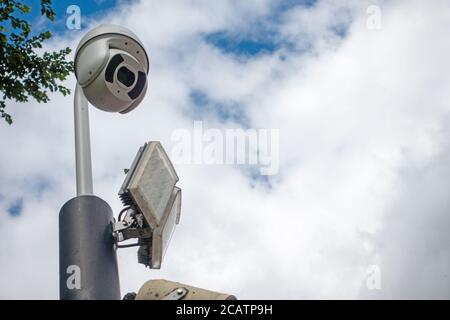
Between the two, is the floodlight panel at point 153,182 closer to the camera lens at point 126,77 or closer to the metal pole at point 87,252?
the metal pole at point 87,252

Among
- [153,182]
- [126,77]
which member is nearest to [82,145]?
[126,77]

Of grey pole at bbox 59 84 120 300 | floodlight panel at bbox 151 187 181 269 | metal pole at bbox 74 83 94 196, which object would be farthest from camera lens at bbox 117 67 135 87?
floodlight panel at bbox 151 187 181 269

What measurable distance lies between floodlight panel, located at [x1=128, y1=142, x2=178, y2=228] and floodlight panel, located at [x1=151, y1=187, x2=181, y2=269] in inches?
1.8

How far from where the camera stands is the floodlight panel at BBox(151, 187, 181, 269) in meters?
3.71

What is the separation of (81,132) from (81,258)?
92 centimetres

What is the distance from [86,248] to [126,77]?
1105 millimetres

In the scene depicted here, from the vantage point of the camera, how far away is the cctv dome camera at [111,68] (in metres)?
3.91

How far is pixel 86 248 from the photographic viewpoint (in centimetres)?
357

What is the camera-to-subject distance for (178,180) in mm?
3926

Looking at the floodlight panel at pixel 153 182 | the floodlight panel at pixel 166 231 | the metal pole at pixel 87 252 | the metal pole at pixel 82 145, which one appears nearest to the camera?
the metal pole at pixel 87 252

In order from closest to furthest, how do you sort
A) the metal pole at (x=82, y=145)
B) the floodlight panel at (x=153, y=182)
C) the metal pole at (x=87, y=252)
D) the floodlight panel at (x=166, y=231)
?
the metal pole at (x=87, y=252) < the floodlight panel at (x=153, y=182) < the floodlight panel at (x=166, y=231) < the metal pole at (x=82, y=145)

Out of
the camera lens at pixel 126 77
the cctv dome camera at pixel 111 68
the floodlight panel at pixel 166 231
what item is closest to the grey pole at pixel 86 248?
the floodlight panel at pixel 166 231
